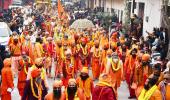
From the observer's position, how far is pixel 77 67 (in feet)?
58.5

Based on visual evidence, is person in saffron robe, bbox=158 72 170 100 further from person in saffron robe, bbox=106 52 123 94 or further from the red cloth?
person in saffron robe, bbox=106 52 123 94

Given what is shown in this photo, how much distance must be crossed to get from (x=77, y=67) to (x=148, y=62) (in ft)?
15.0

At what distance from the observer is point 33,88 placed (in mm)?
10453

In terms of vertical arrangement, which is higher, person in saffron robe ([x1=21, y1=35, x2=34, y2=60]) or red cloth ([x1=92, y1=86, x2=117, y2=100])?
red cloth ([x1=92, y1=86, x2=117, y2=100])

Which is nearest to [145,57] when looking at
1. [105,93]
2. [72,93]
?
[105,93]

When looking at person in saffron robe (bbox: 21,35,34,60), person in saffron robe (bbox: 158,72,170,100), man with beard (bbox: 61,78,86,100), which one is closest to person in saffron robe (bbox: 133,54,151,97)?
person in saffron robe (bbox: 158,72,170,100)

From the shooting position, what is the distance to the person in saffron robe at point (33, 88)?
10.5 m

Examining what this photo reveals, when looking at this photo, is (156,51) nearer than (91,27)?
Yes

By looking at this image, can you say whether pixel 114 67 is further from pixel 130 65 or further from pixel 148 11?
pixel 148 11

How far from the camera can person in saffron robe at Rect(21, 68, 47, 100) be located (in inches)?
412

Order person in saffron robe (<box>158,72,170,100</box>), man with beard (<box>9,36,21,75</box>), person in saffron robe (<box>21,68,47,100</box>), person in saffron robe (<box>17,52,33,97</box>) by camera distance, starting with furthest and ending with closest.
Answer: man with beard (<box>9,36,21,75</box>) < person in saffron robe (<box>17,52,33,97</box>) < person in saffron robe (<box>21,68,47,100</box>) < person in saffron robe (<box>158,72,170,100</box>)

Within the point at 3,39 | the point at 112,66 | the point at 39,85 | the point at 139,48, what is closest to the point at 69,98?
the point at 39,85

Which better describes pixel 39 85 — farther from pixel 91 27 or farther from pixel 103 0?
pixel 103 0

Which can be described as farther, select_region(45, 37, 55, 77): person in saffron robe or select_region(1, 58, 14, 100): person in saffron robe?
select_region(45, 37, 55, 77): person in saffron robe
